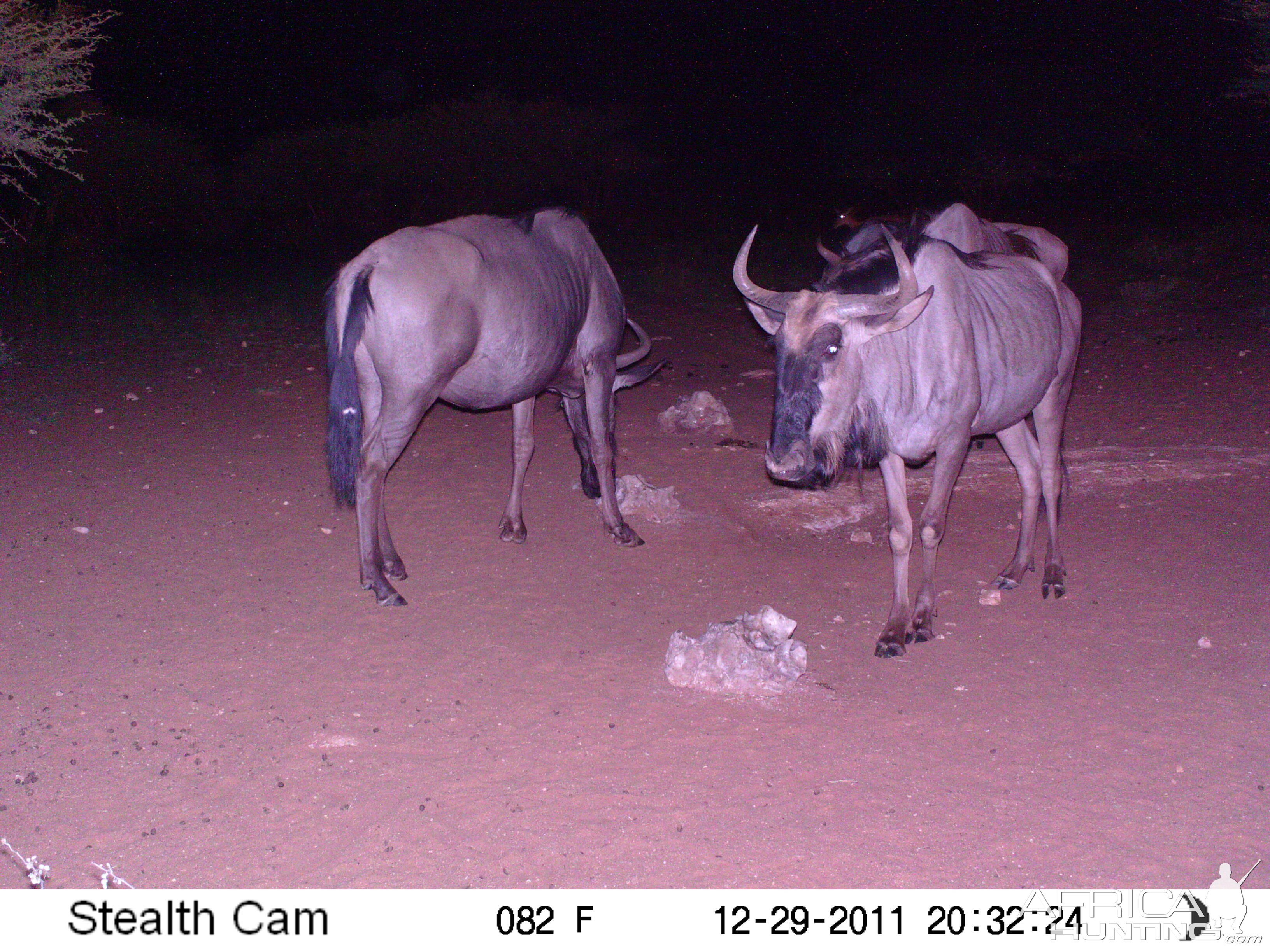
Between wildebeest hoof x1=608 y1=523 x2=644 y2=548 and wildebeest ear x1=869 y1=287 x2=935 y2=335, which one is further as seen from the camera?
wildebeest hoof x1=608 y1=523 x2=644 y2=548

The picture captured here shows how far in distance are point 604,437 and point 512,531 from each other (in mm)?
846

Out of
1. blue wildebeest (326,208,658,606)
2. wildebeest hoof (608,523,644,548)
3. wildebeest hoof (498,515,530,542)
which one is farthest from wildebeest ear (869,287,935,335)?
wildebeest hoof (498,515,530,542)

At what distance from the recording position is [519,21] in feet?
113

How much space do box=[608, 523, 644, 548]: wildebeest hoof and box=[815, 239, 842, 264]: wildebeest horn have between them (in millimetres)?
2020

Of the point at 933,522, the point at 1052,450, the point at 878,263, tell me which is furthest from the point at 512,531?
the point at 1052,450

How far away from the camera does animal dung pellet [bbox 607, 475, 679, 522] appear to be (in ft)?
23.7

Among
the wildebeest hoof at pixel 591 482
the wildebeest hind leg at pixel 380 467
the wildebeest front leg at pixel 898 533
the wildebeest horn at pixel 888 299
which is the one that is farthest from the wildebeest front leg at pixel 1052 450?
the wildebeest hind leg at pixel 380 467

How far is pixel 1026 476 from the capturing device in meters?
6.43

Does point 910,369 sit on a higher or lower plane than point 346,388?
higher

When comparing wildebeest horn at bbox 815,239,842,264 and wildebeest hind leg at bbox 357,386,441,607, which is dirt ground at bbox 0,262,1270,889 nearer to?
wildebeest hind leg at bbox 357,386,441,607

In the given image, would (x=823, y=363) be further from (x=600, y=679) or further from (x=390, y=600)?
(x=390, y=600)

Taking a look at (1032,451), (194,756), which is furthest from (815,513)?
(194,756)
